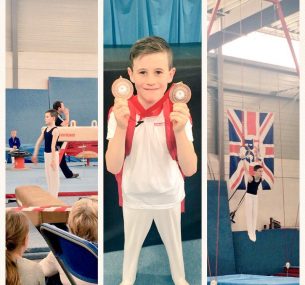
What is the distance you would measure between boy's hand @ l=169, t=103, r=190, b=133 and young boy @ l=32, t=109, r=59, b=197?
82 cm

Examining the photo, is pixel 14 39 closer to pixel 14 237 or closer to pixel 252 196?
pixel 14 237

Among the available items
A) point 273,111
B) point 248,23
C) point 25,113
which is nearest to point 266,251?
point 273,111

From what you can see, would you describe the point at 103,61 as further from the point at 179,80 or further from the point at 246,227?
the point at 246,227

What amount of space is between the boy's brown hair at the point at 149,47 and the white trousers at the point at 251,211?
43.7 inches

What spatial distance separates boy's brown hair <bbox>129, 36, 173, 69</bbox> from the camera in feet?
11.0

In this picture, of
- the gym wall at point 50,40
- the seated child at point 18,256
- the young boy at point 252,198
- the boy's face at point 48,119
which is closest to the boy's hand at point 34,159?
the boy's face at point 48,119

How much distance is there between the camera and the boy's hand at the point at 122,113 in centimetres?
332

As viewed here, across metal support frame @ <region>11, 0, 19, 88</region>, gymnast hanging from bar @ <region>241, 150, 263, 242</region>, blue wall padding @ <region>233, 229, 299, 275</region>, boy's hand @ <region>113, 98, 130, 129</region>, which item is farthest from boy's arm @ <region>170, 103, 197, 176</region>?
metal support frame @ <region>11, 0, 19, 88</region>

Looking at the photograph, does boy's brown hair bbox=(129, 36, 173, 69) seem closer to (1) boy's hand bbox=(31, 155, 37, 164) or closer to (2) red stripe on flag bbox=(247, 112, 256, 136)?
(2) red stripe on flag bbox=(247, 112, 256, 136)

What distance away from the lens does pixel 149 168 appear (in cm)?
335

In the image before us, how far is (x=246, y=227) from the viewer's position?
350cm

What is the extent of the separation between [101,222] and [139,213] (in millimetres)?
270

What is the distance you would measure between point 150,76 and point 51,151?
864 millimetres
